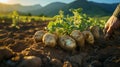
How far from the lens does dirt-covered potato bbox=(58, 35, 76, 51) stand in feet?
18.9

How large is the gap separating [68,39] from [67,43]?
9cm

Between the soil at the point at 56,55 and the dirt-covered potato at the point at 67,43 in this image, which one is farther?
the dirt-covered potato at the point at 67,43

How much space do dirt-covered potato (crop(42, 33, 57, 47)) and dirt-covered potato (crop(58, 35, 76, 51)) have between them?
0.15 metres

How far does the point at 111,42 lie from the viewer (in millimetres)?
6945

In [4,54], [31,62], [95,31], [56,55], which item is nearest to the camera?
[31,62]

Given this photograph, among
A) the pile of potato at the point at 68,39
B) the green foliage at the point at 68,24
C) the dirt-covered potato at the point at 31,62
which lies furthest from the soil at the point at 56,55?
the green foliage at the point at 68,24

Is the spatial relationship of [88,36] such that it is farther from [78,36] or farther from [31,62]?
[31,62]

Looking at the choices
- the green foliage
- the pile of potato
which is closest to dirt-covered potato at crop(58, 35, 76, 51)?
the pile of potato

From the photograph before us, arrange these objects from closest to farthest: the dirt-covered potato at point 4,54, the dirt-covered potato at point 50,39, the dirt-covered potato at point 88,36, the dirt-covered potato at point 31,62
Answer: the dirt-covered potato at point 31,62 → the dirt-covered potato at point 4,54 → the dirt-covered potato at point 50,39 → the dirt-covered potato at point 88,36

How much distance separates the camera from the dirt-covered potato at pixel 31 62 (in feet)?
15.4

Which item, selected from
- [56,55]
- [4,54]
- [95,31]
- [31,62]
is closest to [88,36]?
[95,31]

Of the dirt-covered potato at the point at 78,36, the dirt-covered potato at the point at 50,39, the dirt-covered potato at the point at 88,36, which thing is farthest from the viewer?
the dirt-covered potato at the point at 88,36

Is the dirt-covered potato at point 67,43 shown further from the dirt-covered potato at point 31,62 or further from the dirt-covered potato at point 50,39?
the dirt-covered potato at point 31,62

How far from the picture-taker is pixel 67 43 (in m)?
5.77
